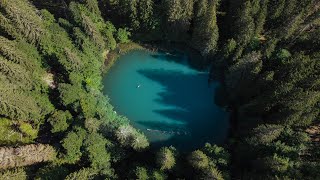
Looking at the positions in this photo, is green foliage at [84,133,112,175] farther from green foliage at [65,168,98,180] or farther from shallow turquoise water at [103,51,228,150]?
shallow turquoise water at [103,51,228,150]

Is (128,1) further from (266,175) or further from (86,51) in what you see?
(266,175)

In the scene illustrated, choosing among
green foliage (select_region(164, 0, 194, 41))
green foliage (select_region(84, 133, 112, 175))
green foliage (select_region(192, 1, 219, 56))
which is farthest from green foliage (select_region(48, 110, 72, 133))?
green foliage (select_region(192, 1, 219, 56))

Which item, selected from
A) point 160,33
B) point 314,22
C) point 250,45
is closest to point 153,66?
point 160,33

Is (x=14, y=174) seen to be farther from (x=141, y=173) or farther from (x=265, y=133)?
(x=265, y=133)

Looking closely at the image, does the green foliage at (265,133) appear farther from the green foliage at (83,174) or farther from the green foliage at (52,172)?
the green foliage at (52,172)

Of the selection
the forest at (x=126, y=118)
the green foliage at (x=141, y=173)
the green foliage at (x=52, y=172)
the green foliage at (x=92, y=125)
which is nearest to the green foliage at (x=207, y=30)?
the forest at (x=126, y=118)

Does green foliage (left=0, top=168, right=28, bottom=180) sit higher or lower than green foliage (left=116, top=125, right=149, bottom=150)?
lower

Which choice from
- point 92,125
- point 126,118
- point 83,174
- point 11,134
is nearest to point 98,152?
point 83,174
